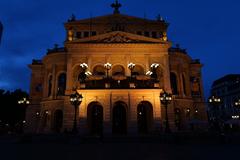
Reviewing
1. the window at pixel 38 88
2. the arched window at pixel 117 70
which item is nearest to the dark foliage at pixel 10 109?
the window at pixel 38 88

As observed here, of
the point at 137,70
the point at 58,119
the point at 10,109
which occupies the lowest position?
the point at 58,119

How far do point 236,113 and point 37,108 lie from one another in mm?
69538

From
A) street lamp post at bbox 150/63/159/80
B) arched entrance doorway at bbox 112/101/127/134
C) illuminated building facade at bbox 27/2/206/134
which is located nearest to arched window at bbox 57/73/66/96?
illuminated building facade at bbox 27/2/206/134

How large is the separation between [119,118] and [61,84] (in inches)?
565

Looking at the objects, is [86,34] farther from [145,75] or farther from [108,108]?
[108,108]

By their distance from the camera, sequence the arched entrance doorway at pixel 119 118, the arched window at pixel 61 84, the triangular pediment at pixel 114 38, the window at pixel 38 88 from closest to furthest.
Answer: the arched entrance doorway at pixel 119 118, the triangular pediment at pixel 114 38, the arched window at pixel 61 84, the window at pixel 38 88

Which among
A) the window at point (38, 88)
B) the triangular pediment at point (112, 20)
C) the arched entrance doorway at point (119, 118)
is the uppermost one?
the triangular pediment at point (112, 20)

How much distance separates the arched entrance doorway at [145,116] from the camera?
133 feet

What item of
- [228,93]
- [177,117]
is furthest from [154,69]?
[228,93]

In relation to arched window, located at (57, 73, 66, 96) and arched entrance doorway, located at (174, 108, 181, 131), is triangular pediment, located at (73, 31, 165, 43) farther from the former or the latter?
arched entrance doorway, located at (174, 108, 181, 131)

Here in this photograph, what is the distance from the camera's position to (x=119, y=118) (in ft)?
133

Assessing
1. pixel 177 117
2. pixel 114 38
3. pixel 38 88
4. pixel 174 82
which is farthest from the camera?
pixel 38 88

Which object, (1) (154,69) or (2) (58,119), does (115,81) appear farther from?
(2) (58,119)

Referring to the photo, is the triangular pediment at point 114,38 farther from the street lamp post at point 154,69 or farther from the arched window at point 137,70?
the street lamp post at point 154,69
